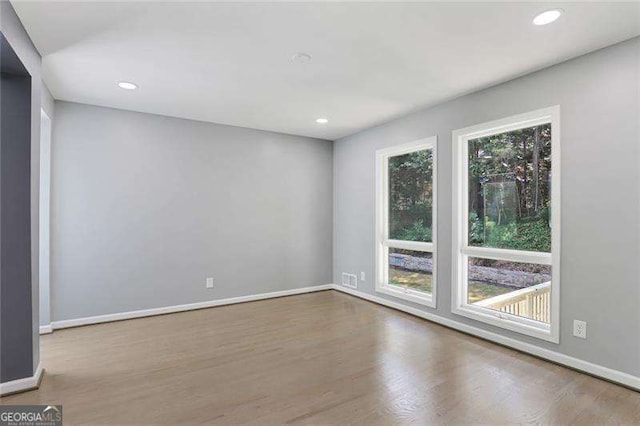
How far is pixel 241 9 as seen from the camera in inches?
79.8

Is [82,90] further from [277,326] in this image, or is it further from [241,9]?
[277,326]

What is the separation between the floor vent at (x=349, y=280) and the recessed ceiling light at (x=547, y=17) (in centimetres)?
381

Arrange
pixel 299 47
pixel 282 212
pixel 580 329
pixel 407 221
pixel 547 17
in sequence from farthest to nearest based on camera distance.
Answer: pixel 282 212
pixel 407 221
pixel 580 329
pixel 299 47
pixel 547 17

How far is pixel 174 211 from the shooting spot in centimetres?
422

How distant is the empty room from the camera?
216 cm

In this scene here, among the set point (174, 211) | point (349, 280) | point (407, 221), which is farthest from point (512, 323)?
point (174, 211)

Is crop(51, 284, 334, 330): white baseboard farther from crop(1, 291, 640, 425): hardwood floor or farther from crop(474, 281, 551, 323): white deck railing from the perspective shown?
crop(474, 281, 551, 323): white deck railing

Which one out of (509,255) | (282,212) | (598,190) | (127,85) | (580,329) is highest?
(127,85)

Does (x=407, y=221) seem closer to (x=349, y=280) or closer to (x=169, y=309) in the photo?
(x=349, y=280)

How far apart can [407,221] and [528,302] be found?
5.60 ft

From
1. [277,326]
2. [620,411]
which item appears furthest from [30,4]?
[620,411]

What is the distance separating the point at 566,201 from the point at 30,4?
13.3 ft

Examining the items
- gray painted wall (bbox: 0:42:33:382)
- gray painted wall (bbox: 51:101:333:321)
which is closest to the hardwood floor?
gray painted wall (bbox: 0:42:33:382)

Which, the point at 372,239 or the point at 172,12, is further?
the point at 372,239
